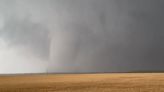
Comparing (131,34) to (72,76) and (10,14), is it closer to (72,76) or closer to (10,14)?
(72,76)

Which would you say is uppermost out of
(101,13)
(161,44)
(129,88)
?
(101,13)

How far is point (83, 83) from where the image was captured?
0.51 metres

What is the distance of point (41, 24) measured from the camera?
0.66 meters

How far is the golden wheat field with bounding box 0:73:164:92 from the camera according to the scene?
49 cm

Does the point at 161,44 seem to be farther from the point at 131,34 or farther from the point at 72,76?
the point at 72,76

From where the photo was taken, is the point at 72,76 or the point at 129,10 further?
the point at 129,10

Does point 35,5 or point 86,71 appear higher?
point 35,5

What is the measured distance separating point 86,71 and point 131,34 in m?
0.20

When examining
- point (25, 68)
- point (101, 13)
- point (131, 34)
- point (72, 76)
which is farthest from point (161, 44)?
point (25, 68)

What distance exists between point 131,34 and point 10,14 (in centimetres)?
41

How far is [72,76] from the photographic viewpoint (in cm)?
53

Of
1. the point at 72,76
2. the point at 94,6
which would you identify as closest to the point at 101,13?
the point at 94,6

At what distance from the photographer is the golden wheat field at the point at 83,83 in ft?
1.61

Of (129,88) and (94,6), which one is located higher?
(94,6)
